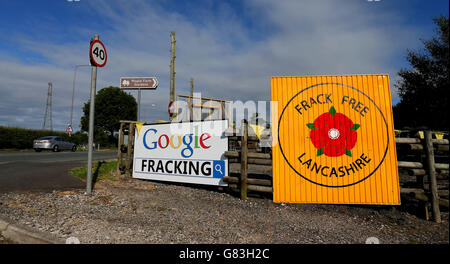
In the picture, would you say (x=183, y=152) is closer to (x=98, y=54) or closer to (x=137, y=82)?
(x=98, y=54)

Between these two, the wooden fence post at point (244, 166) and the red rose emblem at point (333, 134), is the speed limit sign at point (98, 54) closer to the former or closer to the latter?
the wooden fence post at point (244, 166)

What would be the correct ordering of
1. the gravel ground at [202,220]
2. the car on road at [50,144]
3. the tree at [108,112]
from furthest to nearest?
the tree at [108,112]
the car on road at [50,144]
the gravel ground at [202,220]

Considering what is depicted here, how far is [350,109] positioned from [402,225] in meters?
2.40

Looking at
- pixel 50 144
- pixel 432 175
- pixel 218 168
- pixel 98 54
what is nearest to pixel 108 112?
pixel 50 144

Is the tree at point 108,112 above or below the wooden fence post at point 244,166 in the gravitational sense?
above

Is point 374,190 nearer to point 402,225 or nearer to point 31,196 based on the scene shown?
point 402,225

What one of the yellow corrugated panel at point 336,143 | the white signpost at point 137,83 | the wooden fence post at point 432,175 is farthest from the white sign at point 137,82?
the wooden fence post at point 432,175

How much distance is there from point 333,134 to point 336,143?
204mm

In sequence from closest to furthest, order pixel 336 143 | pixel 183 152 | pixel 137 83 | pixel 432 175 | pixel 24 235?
1. pixel 24 235
2. pixel 432 175
3. pixel 336 143
4. pixel 183 152
5. pixel 137 83

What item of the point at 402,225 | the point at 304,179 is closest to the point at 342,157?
the point at 304,179

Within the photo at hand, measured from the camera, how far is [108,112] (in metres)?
38.2

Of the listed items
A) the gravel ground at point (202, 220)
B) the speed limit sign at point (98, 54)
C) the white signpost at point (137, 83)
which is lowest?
the gravel ground at point (202, 220)

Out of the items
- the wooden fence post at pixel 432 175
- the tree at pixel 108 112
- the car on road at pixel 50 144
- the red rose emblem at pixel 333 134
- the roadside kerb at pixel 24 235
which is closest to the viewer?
the roadside kerb at pixel 24 235

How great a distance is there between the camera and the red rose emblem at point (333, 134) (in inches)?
191
